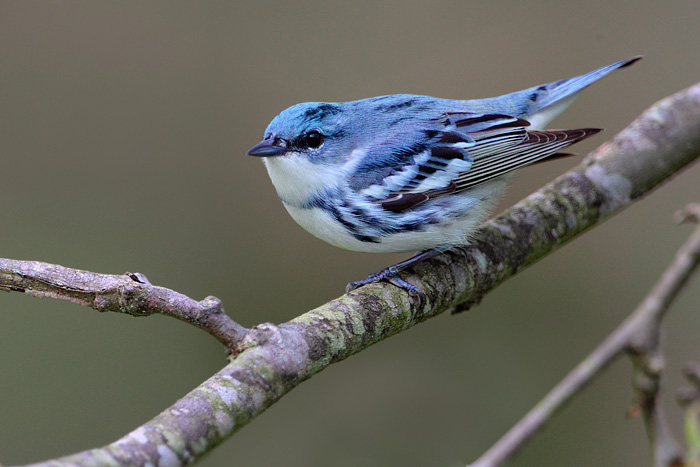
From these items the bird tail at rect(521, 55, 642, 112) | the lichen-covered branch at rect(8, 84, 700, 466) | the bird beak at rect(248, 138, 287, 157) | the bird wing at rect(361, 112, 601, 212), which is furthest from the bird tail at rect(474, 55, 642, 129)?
the bird beak at rect(248, 138, 287, 157)

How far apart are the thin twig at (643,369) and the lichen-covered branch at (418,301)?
2.81 feet

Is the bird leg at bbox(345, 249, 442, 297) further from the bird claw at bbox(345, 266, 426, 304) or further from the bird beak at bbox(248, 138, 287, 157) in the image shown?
the bird beak at bbox(248, 138, 287, 157)

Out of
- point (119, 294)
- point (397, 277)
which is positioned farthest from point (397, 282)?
point (119, 294)

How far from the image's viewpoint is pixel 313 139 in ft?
11.7

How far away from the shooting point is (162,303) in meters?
2.44

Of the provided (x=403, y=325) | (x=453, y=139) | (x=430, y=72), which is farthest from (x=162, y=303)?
(x=430, y=72)

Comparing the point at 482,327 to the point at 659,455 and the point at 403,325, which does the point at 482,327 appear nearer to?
the point at 403,325

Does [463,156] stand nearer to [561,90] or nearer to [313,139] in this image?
[313,139]

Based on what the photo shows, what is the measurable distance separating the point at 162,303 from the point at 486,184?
7.00 feet

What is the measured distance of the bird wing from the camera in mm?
3576

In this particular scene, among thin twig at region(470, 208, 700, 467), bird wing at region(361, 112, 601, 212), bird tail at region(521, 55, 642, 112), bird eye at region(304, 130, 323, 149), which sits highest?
bird eye at region(304, 130, 323, 149)

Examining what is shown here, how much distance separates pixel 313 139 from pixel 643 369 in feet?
7.29

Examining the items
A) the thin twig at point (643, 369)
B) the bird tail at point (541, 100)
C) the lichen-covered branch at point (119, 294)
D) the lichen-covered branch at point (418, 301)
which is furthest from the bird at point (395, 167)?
the thin twig at point (643, 369)

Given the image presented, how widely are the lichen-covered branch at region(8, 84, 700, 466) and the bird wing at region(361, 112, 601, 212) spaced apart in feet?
0.96
